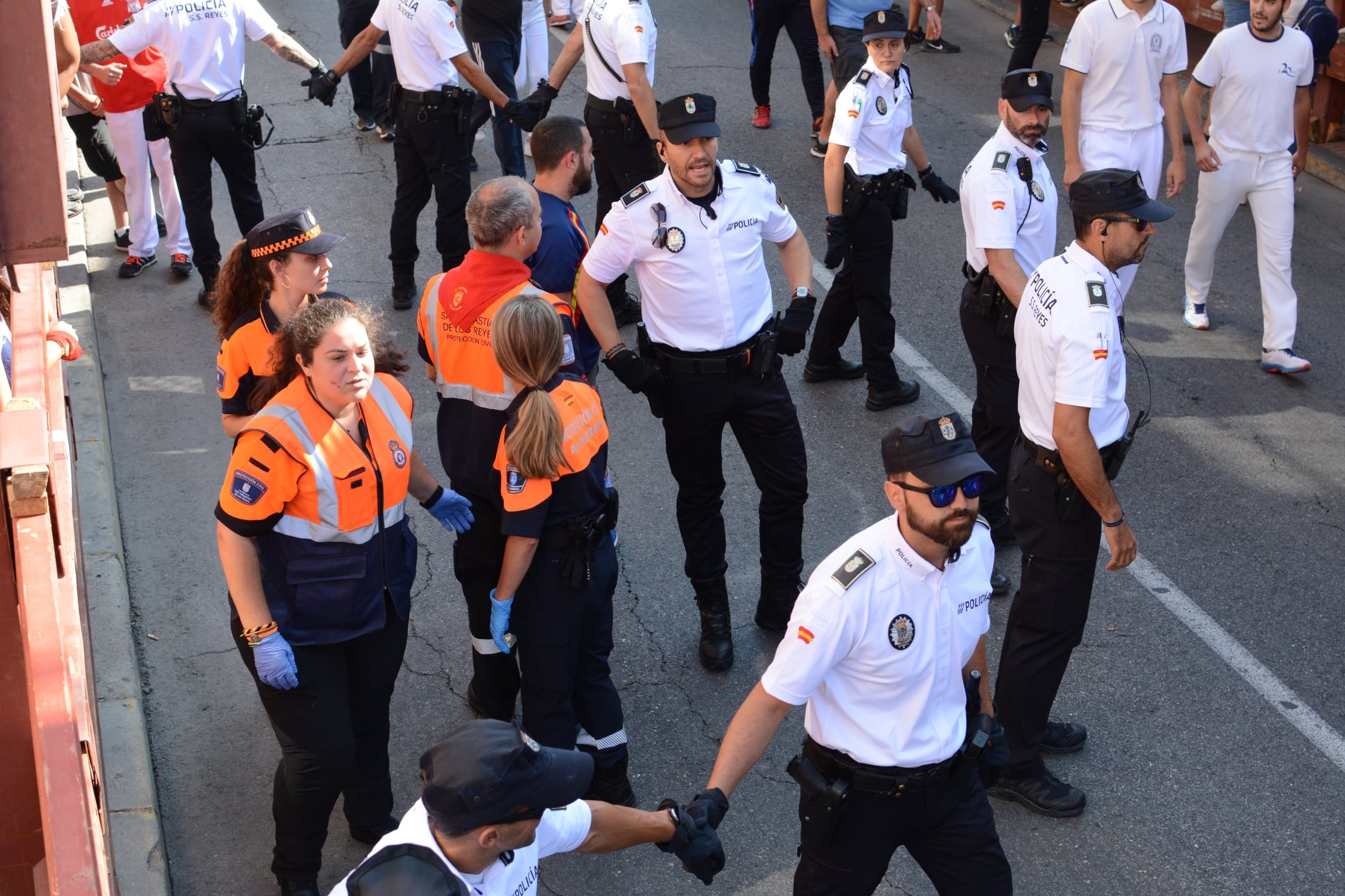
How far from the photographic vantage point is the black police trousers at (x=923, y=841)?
353cm

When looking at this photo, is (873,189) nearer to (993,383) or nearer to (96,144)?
(993,383)

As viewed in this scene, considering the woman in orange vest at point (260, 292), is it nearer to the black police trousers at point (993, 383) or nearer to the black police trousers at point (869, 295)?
the black police trousers at point (993, 383)

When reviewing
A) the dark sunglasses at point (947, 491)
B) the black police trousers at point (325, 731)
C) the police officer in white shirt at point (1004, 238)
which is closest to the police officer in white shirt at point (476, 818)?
the dark sunglasses at point (947, 491)

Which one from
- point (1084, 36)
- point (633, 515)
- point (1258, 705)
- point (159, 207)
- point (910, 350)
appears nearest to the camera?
point (1258, 705)

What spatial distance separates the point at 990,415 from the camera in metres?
5.85

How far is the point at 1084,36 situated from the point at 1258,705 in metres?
4.00

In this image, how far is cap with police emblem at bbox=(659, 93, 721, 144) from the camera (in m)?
5.07

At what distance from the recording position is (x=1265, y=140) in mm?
7461

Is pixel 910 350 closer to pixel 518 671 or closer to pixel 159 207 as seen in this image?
pixel 518 671

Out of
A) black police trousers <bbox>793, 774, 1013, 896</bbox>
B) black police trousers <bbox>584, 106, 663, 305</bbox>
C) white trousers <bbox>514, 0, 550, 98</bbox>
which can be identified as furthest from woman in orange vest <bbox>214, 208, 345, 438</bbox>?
white trousers <bbox>514, 0, 550, 98</bbox>

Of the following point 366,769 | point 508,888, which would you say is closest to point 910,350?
point 366,769

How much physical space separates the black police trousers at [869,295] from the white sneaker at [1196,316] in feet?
6.91

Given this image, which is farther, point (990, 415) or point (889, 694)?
point (990, 415)

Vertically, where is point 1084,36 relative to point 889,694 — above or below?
above
